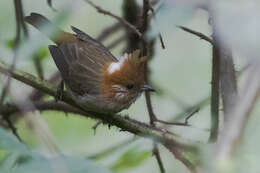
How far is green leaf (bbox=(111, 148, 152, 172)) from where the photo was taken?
2911 millimetres

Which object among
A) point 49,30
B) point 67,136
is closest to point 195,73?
point 67,136

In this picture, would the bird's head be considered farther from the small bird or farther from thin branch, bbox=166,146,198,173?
thin branch, bbox=166,146,198,173

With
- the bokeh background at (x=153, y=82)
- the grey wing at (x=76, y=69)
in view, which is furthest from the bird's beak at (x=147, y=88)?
the grey wing at (x=76, y=69)

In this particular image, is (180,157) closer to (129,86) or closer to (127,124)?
(127,124)

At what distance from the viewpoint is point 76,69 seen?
412cm

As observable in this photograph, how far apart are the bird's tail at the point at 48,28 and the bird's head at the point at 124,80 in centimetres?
40

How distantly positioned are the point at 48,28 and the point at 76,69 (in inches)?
64.8

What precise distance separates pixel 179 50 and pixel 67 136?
1528 millimetres

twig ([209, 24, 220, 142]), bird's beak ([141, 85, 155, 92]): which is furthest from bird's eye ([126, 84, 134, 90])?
twig ([209, 24, 220, 142])

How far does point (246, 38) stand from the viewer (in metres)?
0.92

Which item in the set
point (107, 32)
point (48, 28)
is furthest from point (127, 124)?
point (107, 32)

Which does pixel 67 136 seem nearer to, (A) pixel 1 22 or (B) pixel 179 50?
(A) pixel 1 22

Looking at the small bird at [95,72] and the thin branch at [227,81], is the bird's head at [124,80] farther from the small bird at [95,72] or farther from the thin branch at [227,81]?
the thin branch at [227,81]

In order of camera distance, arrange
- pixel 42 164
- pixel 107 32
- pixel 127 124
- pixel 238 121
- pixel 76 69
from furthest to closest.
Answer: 1. pixel 107 32
2. pixel 76 69
3. pixel 127 124
4. pixel 42 164
5. pixel 238 121
